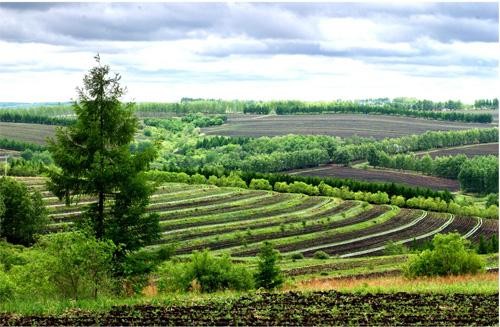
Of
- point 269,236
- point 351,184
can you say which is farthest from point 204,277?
point 351,184

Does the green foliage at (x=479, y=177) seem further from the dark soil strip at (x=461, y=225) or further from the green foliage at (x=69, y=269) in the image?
the green foliage at (x=69, y=269)

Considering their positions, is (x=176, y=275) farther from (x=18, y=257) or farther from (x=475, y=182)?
(x=475, y=182)

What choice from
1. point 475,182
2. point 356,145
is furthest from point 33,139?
point 475,182

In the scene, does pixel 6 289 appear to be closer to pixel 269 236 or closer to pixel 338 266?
pixel 338 266

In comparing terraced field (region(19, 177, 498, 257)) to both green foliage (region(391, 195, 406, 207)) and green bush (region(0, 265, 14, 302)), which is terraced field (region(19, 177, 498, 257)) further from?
green bush (region(0, 265, 14, 302))

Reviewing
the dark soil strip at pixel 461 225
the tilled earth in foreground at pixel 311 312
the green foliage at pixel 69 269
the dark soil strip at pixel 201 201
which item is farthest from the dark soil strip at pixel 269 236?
the tilled earth in foreground at pixel 311 312
